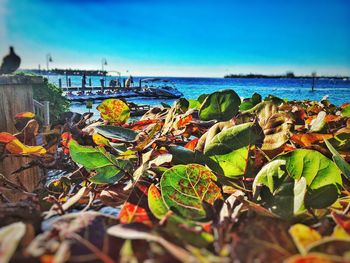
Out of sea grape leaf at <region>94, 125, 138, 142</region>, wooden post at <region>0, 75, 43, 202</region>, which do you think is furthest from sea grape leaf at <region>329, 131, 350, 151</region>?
wooden post at <region>0, 75, 43, 202</region>

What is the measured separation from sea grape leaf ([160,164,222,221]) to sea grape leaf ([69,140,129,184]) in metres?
0.09

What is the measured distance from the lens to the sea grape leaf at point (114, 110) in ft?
A: 1.57

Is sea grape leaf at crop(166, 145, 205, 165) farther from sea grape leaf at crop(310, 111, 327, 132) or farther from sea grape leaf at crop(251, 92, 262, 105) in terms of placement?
sea grape leaf at crop(251, 92, 262, 105)

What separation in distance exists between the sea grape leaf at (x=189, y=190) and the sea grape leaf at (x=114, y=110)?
28 cm

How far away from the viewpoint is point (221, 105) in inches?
14.7

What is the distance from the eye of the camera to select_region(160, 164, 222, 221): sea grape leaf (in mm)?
203

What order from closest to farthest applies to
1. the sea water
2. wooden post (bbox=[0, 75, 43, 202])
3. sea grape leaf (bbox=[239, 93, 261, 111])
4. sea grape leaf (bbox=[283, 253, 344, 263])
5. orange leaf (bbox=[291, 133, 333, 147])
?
sea grape leaf (bbox=[283, 253, 344, 263]) < orange leaf (bbox=[291, 133, 333, 147]) < sea grape leaf (bbox=[239, 93, 261, 111]) < wooden post (bbox=[0, 75, 43, 202]) < the sea water

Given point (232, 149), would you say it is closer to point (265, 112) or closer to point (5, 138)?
point (265, 112)

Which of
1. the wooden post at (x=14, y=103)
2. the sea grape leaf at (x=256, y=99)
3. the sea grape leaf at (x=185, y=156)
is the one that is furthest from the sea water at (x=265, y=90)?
the sea grape leaf at (x=185, y=156)

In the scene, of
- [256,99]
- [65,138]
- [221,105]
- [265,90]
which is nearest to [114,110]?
[65,138]

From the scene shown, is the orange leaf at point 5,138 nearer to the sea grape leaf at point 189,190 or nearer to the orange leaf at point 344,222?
the sea grape leaf at point 189,190

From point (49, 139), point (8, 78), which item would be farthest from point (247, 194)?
point (8, 78)

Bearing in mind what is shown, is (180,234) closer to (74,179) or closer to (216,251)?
(216,251)

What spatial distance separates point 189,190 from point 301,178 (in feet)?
0.25
